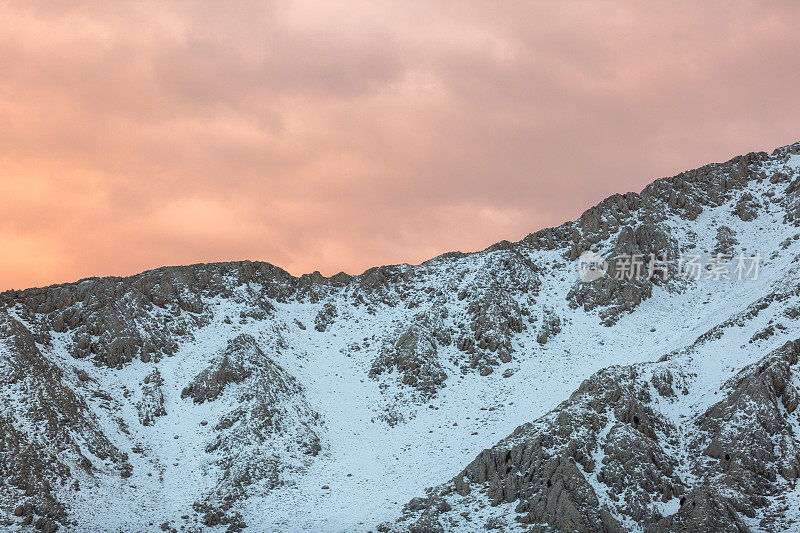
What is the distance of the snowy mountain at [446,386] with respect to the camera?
1935 inches

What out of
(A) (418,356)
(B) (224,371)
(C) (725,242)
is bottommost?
(A) (418,356)

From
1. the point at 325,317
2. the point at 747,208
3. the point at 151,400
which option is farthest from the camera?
the point at 747,208

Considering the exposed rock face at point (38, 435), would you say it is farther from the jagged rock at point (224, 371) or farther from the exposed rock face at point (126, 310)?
the jagged rock at point (224, 371)

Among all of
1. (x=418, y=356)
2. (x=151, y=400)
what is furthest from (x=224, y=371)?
(x=418, y=356)

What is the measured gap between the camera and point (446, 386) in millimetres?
72125

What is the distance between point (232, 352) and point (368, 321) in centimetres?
2091

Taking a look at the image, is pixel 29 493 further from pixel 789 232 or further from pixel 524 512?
pixel 789 232

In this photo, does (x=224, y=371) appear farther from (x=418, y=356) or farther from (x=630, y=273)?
(x=630, y=273)

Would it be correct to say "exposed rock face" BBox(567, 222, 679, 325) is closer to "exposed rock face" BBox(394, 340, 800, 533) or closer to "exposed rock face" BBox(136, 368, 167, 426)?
"exposed rock face" BBox(394, 340, 800, 533)

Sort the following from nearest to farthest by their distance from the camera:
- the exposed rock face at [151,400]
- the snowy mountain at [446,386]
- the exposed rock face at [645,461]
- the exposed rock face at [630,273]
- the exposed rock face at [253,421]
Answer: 1. the exposed rock face at [645,461]
2. the snowy mountain at [446,386]
3. the exposed rock face at [253,421]
4. the exposed rock face at [151,400]
5. the exposed rock face at [630,273]

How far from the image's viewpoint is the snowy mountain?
1935 inches

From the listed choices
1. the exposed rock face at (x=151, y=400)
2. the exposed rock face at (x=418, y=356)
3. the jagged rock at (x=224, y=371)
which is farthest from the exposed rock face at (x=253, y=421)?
the exposed rock face at (x=418, y=356)

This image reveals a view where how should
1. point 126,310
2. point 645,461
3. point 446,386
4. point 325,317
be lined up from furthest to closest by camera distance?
point 325,317 < point 126,310 < point 446,386 < point 645,461

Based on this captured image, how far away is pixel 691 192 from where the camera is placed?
9819 centimetres
